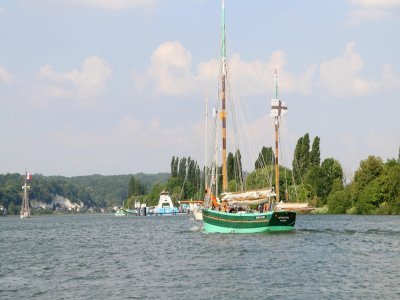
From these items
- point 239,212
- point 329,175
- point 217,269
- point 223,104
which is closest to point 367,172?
point 329,175

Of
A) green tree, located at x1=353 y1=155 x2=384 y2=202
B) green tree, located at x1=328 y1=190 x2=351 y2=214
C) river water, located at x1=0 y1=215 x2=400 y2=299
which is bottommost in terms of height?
river water, located at x1=0 y1=215 x2=400 y2=299

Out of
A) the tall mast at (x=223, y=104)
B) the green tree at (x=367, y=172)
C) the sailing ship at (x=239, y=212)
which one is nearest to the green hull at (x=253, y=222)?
the sailing ship at (x=239, y=212)

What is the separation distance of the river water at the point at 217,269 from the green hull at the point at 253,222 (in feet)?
3.50

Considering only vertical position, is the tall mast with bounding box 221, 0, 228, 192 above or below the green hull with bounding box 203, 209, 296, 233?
above

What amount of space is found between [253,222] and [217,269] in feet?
90.9

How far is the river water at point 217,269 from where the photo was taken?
42719 millimetres

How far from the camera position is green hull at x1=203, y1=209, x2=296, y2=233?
79812 mm

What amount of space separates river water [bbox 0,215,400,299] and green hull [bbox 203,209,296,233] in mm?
1067

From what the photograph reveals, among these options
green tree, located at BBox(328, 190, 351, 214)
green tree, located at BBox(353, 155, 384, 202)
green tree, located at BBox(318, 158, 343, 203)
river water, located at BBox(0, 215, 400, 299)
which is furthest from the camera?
green tree, located at BBox(318, 158, 343, 203)

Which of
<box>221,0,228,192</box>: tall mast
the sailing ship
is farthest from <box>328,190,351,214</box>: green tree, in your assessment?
<box>221,0,228,192</box>: tall mast

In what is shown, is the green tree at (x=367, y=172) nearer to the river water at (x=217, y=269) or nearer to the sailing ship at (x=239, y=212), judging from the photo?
the sailing ship at (x=239, y=212)

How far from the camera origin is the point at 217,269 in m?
53.2

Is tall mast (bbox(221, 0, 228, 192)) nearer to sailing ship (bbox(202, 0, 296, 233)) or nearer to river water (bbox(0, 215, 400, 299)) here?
sailing ship (bbox(202, 0, 296, 233))

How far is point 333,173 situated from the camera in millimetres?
192000
